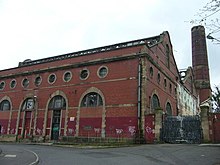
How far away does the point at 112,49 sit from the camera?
1021 inches

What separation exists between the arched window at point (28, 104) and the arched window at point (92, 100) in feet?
26.0

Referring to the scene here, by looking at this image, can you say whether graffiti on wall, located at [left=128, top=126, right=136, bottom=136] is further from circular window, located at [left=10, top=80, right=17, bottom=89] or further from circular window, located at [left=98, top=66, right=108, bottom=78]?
circular window, located at [left=10, top=80, right=17, bottom=89]

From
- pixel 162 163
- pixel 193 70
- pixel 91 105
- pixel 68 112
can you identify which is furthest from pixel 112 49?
pixel 193 70

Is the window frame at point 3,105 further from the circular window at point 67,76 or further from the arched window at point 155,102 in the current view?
the arched window at point 155,102

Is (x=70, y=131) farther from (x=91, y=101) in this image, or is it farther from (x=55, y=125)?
(x=91, y=101)

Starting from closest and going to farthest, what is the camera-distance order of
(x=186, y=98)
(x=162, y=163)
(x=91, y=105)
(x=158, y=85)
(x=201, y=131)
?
(x=162, y=163), (x=201, y=131), (x=91, y=105), (x=158, y=85), (x=186, y=98)

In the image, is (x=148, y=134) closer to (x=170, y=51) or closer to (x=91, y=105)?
(x=91, y=105)

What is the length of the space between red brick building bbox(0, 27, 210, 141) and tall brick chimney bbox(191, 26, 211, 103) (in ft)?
48.0

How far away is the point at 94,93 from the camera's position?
1019 inches

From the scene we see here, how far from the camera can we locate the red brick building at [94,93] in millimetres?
23250

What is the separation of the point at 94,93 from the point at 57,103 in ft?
17.3

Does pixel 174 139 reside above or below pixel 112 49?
below

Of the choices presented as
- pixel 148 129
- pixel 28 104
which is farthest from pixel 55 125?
pixel 148 129

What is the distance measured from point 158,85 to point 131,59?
5109 mm
